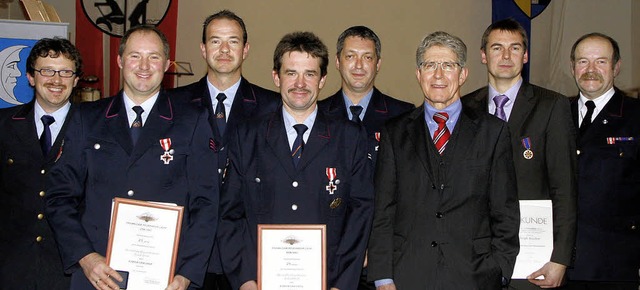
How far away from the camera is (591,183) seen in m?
3.60

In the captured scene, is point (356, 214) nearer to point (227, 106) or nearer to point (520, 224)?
point (520, 224)

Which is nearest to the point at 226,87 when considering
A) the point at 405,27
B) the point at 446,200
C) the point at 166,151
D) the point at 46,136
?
the point at 166,151

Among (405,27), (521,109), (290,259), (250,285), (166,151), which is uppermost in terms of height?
(405,27)

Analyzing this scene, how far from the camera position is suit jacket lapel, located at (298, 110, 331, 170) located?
10.4 feet

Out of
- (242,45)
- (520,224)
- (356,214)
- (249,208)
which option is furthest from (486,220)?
(242,45)

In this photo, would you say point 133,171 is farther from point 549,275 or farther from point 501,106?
point 549,275

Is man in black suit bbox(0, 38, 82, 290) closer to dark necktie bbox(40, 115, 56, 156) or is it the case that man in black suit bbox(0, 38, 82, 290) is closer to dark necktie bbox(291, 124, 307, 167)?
dark necktie bbox(40, 115, 56, 156)

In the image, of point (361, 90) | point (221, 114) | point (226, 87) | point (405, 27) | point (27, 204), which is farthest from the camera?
point (405, 27)

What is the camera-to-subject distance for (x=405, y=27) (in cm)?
988

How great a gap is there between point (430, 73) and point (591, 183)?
1.11 m

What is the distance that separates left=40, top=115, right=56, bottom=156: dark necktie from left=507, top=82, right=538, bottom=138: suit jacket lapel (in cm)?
224

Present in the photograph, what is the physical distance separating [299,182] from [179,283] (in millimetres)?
663

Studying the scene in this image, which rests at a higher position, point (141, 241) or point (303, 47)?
point (303, 47)

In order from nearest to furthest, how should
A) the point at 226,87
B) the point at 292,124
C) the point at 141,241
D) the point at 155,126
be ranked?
1. the point at 141,241
2. the point at 155,126
3. the point at 292,124
4. the point at 226,87
